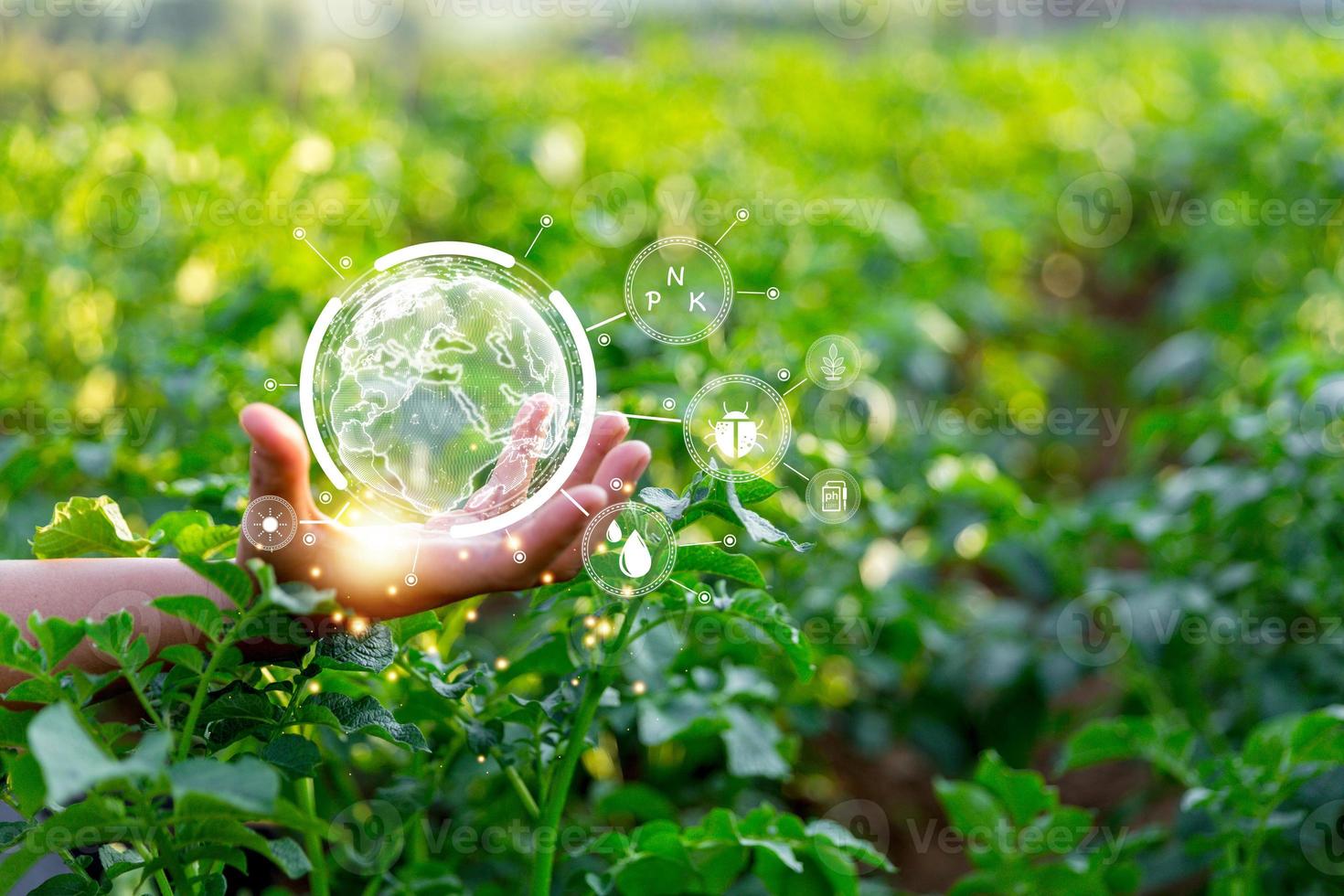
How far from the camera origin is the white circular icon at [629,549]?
117 centimetres

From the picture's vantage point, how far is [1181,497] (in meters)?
2.47

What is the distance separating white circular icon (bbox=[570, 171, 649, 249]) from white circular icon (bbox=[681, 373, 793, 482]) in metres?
0.82

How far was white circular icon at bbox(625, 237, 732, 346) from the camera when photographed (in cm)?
200

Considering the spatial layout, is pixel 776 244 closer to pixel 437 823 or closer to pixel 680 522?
pixel 437 823

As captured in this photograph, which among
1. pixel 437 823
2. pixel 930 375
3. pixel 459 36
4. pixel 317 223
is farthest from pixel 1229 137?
pixel 459 36

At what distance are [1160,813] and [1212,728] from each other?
447mm

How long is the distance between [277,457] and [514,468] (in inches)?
9.1
